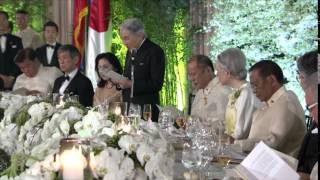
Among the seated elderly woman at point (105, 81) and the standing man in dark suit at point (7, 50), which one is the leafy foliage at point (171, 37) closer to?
the standing man in dark suit at point (7, 50)

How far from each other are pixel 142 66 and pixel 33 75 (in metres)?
1.47

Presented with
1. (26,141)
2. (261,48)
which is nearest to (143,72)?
(261,48)

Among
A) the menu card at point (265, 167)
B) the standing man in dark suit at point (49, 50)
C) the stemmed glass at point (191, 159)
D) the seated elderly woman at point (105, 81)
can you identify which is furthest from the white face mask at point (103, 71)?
the menu card at point (265, 167)

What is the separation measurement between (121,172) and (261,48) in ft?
17.2

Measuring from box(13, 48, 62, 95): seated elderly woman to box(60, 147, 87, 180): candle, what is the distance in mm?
4389

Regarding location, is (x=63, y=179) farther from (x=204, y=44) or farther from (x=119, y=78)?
(x=204, y=44)

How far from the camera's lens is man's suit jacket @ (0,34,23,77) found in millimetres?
7387

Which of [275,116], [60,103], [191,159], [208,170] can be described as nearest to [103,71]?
[60,103]

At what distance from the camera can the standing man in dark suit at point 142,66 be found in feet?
16.3

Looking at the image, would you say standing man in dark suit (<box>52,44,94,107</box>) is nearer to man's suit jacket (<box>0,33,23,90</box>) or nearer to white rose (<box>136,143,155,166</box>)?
man's suit jacket (<box>0,33,23,90</box>)

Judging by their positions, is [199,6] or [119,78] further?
[199,6]

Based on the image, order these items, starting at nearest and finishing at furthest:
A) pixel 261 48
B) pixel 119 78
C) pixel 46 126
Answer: pixel 46 126
pixel 119 78
pixel 261 48

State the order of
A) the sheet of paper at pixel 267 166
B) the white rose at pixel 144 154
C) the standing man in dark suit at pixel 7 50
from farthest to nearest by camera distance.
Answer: the standing man in dark suit at pixel 7 50, the sheet of paper at pixel 267 166, the white rose at pixel 144 154

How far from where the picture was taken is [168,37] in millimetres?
7613
